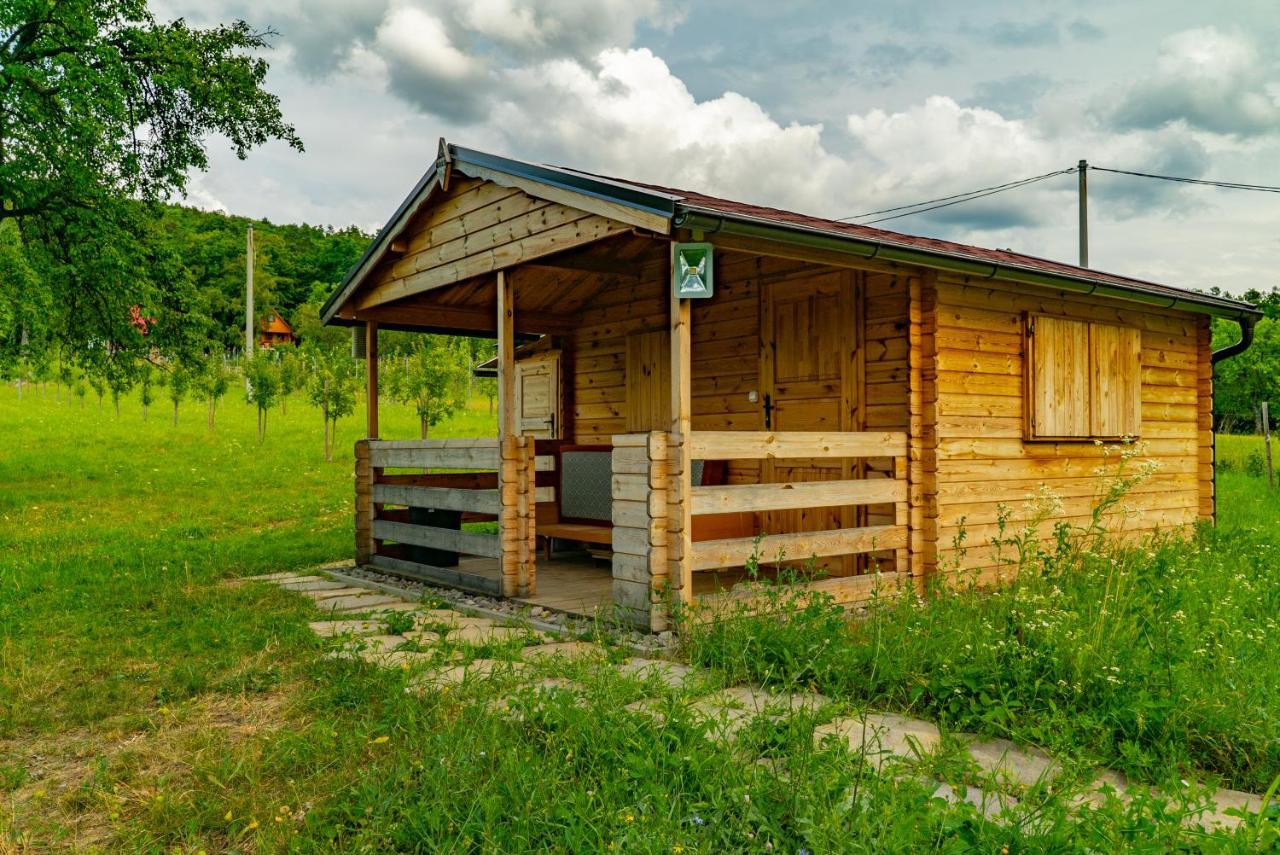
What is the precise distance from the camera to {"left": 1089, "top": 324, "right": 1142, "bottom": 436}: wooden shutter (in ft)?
28.4

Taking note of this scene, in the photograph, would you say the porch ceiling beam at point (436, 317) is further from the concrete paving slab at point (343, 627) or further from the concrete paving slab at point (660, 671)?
the concrete paving slab at point (660, 671)

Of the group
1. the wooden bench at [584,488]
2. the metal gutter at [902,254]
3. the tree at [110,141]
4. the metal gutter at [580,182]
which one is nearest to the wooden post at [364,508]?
the wooden bench at [584,488]

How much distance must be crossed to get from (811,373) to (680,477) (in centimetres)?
286

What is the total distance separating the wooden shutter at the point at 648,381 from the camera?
933cm

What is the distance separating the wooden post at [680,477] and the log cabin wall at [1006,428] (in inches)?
81.0

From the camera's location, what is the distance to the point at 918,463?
699cm

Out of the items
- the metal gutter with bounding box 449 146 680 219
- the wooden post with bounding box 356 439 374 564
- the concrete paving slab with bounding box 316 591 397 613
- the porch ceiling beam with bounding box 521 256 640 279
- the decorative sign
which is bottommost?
the concrete paving slab with bounding box 316 591 397 613

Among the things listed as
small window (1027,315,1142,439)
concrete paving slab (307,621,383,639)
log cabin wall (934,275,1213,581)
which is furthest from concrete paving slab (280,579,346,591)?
small window (1027,315,1142,439)

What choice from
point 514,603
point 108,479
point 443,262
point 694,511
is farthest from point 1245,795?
point 108,479

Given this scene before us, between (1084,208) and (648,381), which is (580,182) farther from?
(1084,208)

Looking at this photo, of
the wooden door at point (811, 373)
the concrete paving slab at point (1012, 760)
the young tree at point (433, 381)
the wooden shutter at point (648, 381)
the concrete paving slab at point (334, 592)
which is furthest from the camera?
the young tree at point (433, 381)

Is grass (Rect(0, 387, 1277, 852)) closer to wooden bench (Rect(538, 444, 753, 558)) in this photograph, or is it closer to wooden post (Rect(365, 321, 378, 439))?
wooden post (Rect(365, 321, 378, 439))

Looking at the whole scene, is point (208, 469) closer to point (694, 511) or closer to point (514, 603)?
point (514, 603)

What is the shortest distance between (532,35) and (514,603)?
773 centimetres
